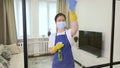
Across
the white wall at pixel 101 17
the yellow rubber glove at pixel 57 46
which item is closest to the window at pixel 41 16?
the yellow rubber glove at pixel 57 46

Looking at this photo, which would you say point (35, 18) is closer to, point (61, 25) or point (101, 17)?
point (61, 25)

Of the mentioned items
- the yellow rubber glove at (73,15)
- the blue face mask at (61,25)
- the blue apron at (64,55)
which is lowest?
the blue apron at (64,55)

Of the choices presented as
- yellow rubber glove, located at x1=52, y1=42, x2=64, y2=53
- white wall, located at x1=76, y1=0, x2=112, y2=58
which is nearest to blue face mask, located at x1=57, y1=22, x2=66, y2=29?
yellow rubber glove, located at x1=52, y1=42, x2=64, y2=53

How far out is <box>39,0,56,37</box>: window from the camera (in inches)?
39.8

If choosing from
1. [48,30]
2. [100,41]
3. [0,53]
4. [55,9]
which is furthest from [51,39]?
[0,53]

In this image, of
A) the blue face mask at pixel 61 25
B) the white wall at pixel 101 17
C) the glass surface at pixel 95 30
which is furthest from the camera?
the white wall at pixel 101 17

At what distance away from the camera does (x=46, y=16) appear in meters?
1.09

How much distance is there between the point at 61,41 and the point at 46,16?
255mm

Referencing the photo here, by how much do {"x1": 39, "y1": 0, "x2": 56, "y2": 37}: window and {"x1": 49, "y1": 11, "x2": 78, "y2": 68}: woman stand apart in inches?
2.0

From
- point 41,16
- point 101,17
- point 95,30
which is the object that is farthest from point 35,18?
point 101,17

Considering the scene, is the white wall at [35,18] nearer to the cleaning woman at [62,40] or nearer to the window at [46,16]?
the window at [46,16]

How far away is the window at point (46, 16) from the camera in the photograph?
1.01 meters

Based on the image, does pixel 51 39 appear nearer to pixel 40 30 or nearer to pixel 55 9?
pixel 40 30

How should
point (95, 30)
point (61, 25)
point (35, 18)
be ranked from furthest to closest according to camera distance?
point (95, 30), point (35, 18), point (61, 25)
